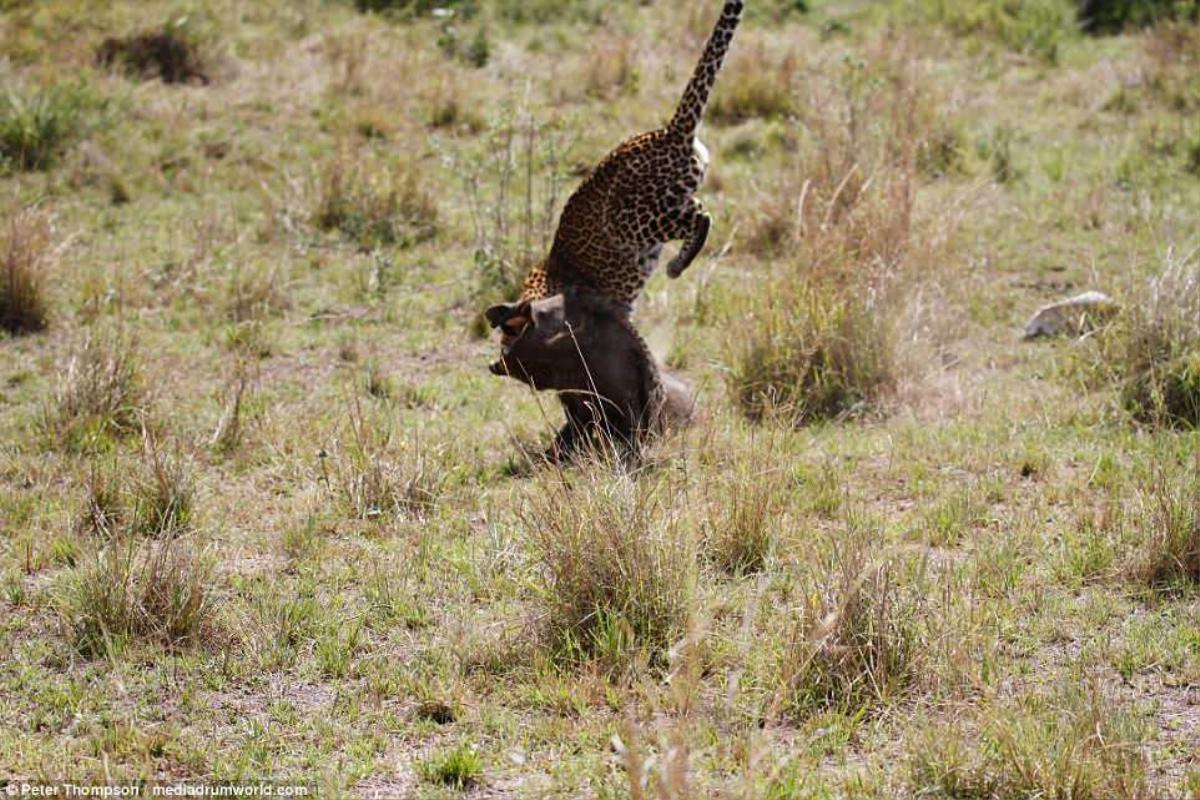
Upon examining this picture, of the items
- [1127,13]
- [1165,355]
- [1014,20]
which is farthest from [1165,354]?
[1127,13]

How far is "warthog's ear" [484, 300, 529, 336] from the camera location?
7.29 metres

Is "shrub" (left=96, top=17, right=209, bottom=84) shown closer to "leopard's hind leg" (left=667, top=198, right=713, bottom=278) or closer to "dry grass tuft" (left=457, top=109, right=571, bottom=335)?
"dry grass tuft" (left=457, top=109, right=571, bottom=335)

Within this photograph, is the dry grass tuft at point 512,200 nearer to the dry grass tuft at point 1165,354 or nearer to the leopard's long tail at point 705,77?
the leopard's long tail at point 705,77

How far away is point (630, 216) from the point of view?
761 cm

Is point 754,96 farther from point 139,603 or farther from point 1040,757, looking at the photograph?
point 1040,757

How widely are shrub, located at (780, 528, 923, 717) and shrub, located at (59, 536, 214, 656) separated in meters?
2.21

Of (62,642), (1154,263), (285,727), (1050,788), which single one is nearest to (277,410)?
(62,642)

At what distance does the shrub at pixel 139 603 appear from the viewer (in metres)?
5.62

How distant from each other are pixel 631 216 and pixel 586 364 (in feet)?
2.85

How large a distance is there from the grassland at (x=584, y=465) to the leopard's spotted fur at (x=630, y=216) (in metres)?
0.79

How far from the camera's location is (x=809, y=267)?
8.58 m

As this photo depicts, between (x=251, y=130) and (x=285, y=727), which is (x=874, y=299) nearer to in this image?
(x=285, y=727)

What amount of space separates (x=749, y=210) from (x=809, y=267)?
2.12 m

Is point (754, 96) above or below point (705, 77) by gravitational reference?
below
